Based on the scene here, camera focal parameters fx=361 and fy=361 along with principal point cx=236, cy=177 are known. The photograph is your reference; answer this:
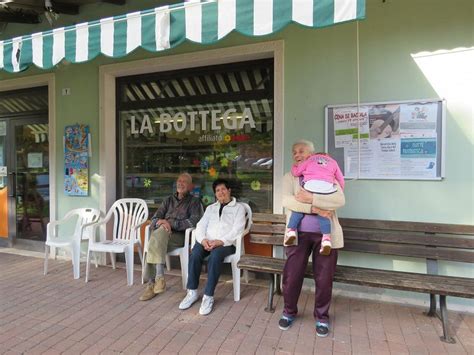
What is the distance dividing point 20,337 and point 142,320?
0.84 m

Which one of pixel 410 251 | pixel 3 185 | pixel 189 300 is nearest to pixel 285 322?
pixel 189 300

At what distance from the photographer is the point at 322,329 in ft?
8.39

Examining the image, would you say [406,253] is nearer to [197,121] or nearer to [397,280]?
[397,280]

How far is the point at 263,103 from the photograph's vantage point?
393 cm

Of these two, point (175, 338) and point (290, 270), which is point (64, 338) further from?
point (290, 270)

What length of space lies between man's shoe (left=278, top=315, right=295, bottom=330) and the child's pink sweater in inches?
40.9

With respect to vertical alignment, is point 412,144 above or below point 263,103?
below

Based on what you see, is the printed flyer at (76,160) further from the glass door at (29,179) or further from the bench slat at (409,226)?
the bench slat at (409,226)

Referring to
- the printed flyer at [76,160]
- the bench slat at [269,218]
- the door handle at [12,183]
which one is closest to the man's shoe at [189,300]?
the bench slat at [269,218]

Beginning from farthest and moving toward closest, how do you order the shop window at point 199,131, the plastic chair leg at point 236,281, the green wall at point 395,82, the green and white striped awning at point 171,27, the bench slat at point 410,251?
1. the shop window at point 199,131
2. the plastic chair leg at point 236,281
3. the green wall at point 395,82
4. the bench slat at point 410,251
5. the green and white striped awning at point 171,27

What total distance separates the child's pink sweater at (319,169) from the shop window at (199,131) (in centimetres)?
124

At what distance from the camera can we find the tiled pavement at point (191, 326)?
2.41m

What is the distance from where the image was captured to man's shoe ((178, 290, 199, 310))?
9.91 feet

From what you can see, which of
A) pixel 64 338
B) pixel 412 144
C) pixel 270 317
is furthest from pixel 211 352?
pixel 412 144
